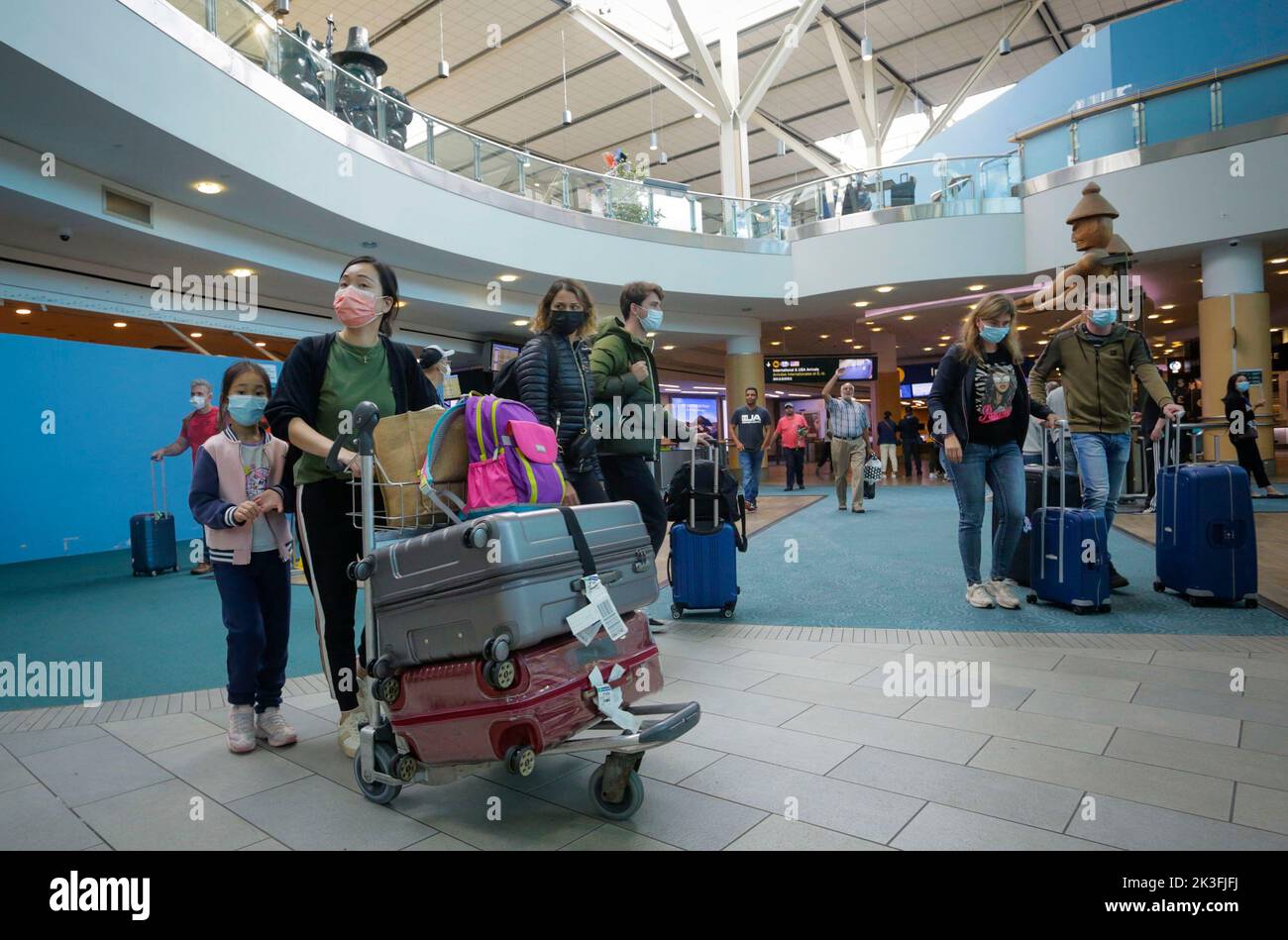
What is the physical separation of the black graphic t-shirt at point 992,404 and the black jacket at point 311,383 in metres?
3.24

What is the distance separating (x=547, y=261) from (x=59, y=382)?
734cm

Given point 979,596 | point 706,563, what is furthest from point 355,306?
point 979,596

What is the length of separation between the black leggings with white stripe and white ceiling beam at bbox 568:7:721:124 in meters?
18.2

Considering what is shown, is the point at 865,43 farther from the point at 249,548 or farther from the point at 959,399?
the point at 249,548

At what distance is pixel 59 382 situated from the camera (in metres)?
8.93

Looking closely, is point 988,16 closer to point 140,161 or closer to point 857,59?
point 857,59

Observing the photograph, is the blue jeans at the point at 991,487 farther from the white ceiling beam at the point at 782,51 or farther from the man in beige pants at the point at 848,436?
the white ceiling beam at the point at 782,51

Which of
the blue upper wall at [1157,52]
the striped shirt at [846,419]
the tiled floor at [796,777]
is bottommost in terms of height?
the tiled floor at [796,777]

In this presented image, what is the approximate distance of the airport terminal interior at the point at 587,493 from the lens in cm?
206

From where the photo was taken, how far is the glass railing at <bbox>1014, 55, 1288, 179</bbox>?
11.3 metres

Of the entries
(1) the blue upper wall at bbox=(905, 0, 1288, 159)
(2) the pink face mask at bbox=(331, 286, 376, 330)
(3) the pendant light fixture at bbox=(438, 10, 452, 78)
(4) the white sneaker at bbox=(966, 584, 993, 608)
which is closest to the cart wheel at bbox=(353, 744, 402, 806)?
(2) the pink face mask at bbox=(331, 286, 376, 330)

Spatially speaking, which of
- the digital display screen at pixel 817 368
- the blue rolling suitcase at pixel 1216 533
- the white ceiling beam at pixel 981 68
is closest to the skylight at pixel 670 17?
the white ceiling beam at pixel 981 68

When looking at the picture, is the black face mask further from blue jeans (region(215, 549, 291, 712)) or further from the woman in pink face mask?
blue jeans (region(215, 549, 291, 712))
